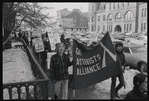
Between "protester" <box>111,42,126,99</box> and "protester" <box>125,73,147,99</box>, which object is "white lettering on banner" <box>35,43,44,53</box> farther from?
"protester" <box>125,73,147,99</box>

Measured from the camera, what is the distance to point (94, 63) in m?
5.28

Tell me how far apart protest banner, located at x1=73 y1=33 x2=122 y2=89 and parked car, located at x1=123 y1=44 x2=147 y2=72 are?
Result: 415 cm

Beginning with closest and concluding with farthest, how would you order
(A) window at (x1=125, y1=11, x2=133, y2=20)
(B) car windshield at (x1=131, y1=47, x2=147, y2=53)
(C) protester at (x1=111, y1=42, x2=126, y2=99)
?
(C) protester at (x1=111, y1=42, x2=126, y2=99) → (B) car windshield at (x1=131, y1=47, x2=147, y2=53) → (A) window at (x1=125, y1=11, x2=133, y2=20)

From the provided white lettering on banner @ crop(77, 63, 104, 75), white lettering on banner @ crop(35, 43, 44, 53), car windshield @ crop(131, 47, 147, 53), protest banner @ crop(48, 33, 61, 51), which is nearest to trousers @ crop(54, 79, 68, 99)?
white lettering on banner @ crop(77, 63, 104, 75)

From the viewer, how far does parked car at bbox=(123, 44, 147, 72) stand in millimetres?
8995

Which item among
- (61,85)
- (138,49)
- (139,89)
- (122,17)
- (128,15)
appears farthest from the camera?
(122,17)

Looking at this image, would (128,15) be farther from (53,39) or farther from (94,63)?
(94,63)

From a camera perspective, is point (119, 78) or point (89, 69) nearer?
point (89, 69)

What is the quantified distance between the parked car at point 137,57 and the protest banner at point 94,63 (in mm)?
4150

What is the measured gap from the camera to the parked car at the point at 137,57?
9.00 meters

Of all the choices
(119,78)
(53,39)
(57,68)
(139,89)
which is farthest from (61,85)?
(53,39)

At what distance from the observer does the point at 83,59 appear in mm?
5148

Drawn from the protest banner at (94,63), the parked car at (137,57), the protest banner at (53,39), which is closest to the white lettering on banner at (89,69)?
the protest banner at (94,63)

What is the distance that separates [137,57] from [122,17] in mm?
51215
